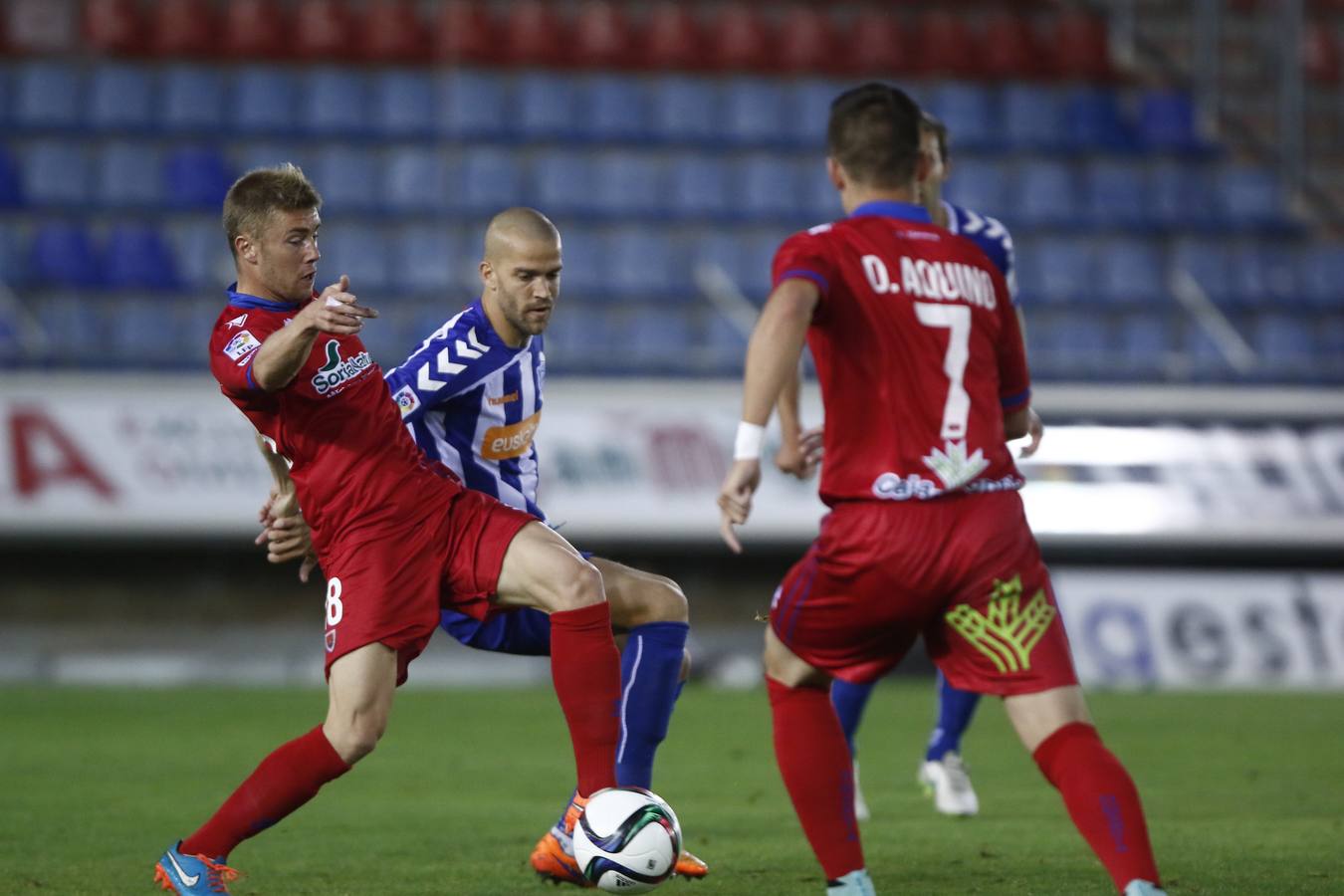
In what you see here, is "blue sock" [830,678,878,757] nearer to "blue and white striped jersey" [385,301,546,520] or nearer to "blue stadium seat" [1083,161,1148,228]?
"blue and white striped jersey" [385,301,546,520]

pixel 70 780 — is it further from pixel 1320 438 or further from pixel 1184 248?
pixel 1184 248

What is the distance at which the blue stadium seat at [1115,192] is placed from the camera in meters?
16.3

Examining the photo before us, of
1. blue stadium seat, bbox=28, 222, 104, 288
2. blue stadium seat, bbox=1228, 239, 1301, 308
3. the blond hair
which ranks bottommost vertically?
blue stadium seat, bbox=1228, 239, 1301, 308

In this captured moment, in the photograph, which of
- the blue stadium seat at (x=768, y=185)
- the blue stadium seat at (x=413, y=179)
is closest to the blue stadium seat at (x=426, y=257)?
the blue stadium seat at (x=413, y=179)

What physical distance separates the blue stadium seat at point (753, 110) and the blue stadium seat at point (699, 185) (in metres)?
0.61

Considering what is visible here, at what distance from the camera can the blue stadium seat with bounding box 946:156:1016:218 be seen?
16.1 meters

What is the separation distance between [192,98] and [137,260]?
6.69 ft

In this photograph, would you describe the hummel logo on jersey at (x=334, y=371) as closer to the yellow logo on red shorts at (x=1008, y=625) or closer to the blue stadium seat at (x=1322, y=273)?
the yellow logo on red shorts at (x=1008, y=625)

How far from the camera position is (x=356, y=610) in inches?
175

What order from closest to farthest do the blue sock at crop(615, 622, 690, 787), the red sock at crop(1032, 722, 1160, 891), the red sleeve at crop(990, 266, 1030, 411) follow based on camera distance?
1. the red sock at crop(1032, 722, 1160, 891)
2. the red sleeve at crop(990, 266, 1030, 411)
3. the blue sock at crop(615, 622, 690, 787)

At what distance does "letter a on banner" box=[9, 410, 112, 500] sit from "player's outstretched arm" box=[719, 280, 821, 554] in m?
10.5

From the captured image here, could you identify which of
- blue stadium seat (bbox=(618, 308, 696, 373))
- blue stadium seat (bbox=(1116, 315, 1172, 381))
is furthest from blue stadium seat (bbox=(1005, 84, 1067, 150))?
blue stadium seat (bbox=(618, 308, 696, 373))

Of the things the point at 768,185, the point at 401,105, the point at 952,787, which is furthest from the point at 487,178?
the point at 952,787

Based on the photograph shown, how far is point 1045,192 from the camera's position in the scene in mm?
16391
